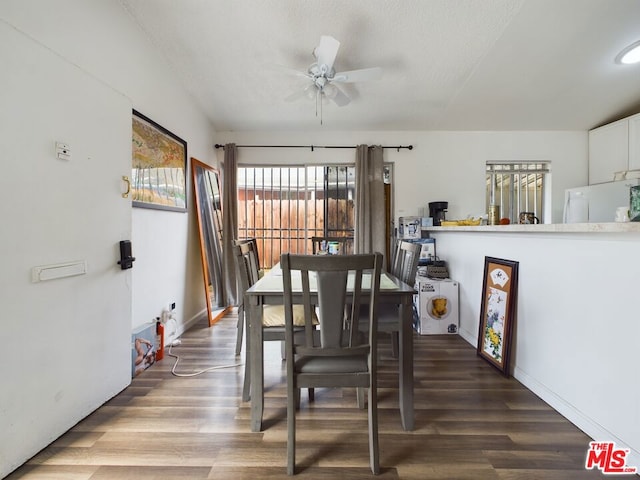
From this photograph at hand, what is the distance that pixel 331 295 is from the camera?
4.05 ft

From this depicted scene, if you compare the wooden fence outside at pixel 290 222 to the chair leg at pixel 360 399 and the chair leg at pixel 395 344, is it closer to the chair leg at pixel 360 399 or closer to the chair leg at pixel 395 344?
the chair leg at pixel 395 344

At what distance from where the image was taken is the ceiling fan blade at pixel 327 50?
6.48 feet

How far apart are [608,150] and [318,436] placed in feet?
16.6

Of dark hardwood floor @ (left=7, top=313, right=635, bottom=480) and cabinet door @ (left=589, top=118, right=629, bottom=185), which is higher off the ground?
cabinet door @ (left=589, top=118, right=629, bottom=185)

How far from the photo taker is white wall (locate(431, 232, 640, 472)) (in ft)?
4.16

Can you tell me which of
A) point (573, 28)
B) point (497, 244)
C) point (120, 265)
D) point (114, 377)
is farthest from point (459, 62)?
point (114, 377)

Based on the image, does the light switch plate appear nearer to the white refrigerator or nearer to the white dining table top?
the white dining table top

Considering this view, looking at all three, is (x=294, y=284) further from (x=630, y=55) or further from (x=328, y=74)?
(x=630, y=55)

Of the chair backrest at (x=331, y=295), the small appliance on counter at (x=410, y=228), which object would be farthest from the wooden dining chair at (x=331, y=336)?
the small appliance on counter at (x=410, y=228)

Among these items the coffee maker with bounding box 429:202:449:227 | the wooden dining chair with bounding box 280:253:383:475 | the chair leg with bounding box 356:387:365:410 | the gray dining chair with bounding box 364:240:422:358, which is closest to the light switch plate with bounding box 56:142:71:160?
the wooden dining chair with bounding box 280:253:383:475

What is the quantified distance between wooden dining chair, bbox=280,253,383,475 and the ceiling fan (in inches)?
68.9

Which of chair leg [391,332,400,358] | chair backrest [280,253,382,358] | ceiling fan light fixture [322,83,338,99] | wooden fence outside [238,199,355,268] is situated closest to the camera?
chair backrest [280,253,382,358]

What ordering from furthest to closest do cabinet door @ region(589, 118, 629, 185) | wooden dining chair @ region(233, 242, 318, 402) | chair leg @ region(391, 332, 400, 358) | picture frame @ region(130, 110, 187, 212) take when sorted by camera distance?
cabinet door @ region(589, 118, 629, 185) → chair leg @ region(391, 332, 400, 358) → picture frame @ region(130, 110, 187, 212) → wooden dining chair @ region(233, 242, 318, 402)

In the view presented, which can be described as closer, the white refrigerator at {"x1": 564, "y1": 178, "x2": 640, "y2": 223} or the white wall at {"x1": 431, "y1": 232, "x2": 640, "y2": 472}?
the white wall at {"x1": 431, "y1": 232, "x2": 640, "y2": 472}
